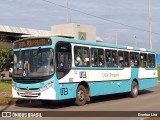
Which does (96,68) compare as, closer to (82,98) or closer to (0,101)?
(82,98)

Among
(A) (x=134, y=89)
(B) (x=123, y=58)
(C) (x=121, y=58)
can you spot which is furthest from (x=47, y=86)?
(A) (x=134, y=89)

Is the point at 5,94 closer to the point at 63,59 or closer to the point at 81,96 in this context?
the point at 81,96

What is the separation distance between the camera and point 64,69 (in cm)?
1540

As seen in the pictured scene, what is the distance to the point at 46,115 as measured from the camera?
521 inches

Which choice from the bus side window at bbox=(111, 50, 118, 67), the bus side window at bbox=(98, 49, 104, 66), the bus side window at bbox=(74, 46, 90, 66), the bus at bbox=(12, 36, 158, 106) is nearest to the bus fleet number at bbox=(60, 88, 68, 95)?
the bus at bbox=(12, 36, 158, 106)

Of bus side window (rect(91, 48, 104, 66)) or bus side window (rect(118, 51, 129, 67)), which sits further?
bus side window (rect(118, 51, 129, 67))

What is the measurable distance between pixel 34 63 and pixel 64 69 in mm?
1207

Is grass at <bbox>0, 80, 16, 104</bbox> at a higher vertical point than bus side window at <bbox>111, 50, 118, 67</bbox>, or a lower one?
lower

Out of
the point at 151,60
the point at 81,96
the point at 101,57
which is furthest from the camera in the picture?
the point at 151,60

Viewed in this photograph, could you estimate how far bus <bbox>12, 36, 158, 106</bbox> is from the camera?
15.0m

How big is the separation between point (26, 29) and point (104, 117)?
58789 mm

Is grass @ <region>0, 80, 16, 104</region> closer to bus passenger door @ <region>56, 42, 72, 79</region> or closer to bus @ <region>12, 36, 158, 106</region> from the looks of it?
bus @ <region>12, 36, 158, 106</region>

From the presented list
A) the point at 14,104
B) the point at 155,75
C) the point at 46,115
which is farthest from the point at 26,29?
the point at 46,115

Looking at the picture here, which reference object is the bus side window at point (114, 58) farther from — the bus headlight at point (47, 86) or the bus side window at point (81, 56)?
the bus headlight at point (47, 86)
